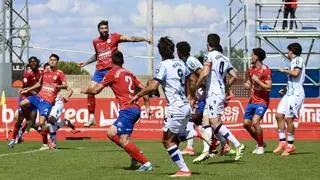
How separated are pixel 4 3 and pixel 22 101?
20626 millimetres

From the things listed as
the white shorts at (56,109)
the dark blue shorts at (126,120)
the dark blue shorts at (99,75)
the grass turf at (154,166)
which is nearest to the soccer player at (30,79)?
the white shorts at (56,109)

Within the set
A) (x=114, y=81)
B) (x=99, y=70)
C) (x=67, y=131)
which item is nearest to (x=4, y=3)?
(x=67, y=131)

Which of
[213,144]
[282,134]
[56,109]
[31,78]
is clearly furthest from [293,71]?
[31,78]

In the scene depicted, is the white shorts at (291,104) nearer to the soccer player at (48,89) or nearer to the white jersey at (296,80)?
the white jersey at (296,80)

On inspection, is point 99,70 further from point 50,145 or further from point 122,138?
point 122,138

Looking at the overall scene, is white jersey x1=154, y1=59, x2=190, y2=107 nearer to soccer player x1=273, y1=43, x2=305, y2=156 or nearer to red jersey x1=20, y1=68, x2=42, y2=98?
soccer player x1=273, y1=43, x2=305, y2=156

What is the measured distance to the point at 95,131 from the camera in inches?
1131

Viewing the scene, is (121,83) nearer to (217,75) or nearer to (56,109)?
(217,75)

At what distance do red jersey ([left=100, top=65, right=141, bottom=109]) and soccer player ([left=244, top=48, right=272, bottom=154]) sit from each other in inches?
179

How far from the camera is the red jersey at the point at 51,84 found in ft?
62.4

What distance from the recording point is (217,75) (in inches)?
545

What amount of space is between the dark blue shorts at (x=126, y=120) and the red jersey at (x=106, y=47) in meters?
4.29

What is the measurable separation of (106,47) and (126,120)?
4.55 meters

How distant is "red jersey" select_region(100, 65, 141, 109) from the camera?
1256 centimetres
